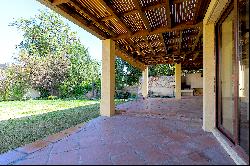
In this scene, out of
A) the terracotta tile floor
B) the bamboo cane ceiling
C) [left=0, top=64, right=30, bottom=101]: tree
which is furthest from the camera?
[left=0, top=64, right=30, bottom=101]: tree

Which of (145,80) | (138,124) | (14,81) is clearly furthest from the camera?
(14,81)

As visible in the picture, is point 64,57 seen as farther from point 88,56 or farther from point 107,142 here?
point 107,142

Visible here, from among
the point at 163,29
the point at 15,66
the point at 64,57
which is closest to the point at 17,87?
the point at 15,66

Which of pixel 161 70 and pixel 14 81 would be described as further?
pixel 161 70

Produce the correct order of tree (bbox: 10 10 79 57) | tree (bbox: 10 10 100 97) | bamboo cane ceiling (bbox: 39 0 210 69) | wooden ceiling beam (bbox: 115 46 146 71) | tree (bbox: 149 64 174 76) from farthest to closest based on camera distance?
1. tree (bbox: 10 10 79 57)
2. tree (bbox: 149 64 174 76)
3. tree (bbox: 10 10 100 97)
4. wooden ceiling beam (bbox: 115 46 146 71)
5. bamboo cane ceiling (bbox: 39 0 210 69)

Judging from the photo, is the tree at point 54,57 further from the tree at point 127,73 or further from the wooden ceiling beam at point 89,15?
the wooden ceiling beam at point 89,15

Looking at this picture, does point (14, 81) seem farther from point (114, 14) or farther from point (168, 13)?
point (168, 13)

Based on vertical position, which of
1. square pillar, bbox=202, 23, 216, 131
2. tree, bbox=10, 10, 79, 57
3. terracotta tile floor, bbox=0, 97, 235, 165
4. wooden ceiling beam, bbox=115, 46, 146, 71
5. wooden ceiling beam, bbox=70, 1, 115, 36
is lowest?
terracotta tile floor, bbox=0, 97, 235, 165

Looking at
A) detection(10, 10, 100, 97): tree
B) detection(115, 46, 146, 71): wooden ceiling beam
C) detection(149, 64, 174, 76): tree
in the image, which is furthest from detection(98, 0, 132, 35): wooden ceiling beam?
detection(149, 64, 174, 76): tree

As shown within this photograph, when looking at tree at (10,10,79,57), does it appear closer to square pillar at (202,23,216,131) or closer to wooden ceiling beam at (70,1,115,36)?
wooden ceiling beam at (70,1,115,36)

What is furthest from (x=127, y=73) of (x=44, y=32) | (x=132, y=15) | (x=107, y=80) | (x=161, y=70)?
(x=132, y=15)

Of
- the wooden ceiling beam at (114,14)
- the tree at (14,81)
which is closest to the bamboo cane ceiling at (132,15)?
the wooden ceiling beam at (114,14)

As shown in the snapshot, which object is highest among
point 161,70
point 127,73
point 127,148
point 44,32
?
point 44,32

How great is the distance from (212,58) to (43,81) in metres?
14.8
